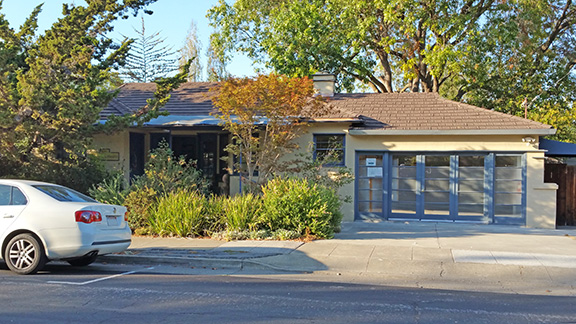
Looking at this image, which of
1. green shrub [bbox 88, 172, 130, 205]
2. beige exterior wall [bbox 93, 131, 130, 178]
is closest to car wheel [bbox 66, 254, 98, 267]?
green shrub [bbox 88, 172, 130, 205]

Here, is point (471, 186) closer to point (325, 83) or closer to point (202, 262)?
point (325, 83)

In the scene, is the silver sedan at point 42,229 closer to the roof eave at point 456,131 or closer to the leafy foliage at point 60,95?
the leafy foliage at point 60,95

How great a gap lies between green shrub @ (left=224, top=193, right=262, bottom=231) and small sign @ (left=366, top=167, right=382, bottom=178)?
4.55m

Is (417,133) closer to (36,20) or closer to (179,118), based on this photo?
(179,118)

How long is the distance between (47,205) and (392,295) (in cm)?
537

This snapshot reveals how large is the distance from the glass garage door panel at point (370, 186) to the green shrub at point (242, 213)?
14.5 feet

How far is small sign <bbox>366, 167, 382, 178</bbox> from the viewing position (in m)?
15.6

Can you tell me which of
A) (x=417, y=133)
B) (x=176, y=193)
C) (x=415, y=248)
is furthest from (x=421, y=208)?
(x=176, y=193)

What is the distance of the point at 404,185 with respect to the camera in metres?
15.5

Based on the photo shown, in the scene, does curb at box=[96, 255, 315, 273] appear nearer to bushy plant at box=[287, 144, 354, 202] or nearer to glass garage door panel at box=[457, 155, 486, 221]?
bushy plant at box=[287, 144, 354, 202]

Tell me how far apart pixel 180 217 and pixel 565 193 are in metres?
11.4

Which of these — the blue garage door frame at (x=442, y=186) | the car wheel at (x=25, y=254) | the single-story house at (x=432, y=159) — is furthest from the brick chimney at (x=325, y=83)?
the car wheel at (x=25, y=254)

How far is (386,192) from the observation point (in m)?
15.5

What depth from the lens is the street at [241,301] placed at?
592 cm
